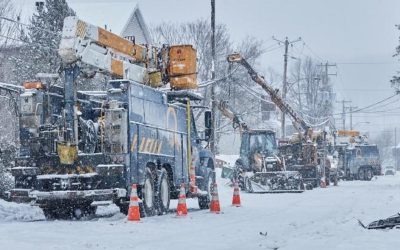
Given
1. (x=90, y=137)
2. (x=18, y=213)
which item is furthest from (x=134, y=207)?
(x=18, y=213)

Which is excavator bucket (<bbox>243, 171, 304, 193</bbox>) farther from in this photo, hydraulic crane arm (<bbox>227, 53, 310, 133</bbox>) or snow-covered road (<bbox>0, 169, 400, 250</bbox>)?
snow-covered road (<bbox>0, 169, 400, 250</bbox>)

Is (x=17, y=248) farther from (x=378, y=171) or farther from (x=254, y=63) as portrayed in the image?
(x=254, y=63)

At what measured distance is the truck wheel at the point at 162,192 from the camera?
17.8 metres

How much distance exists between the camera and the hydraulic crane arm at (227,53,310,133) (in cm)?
3519

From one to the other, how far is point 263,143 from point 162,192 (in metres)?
18.6

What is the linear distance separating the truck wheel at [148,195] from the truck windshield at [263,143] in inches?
744

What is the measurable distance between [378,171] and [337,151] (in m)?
4.16

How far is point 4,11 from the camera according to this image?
1350 inches

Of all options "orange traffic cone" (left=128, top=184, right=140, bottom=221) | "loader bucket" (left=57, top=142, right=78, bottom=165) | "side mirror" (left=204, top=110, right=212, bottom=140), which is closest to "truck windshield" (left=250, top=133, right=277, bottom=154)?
"side mirror" (left=204, top=110, right=212, bottom=140)

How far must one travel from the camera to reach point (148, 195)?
680 inches

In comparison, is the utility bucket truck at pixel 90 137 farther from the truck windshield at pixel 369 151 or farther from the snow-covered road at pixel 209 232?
the truck windshield at pixel 369 151

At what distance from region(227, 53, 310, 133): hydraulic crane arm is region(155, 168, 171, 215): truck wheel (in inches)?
683

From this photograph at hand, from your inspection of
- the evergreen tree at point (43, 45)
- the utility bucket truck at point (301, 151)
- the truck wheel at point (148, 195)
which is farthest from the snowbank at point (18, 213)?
the utility bucket truck at point (301, 151)

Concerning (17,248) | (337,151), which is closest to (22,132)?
(17,248)
